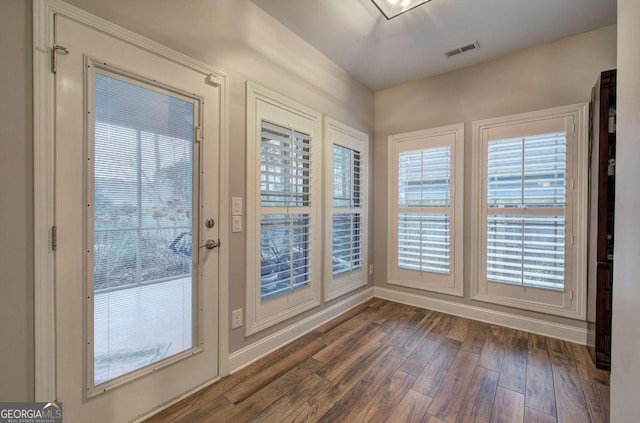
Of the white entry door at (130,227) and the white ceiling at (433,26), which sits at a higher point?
the white ceiling at (433,26)

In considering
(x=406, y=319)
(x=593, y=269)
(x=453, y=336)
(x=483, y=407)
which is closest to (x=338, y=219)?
(x=406, y=319)

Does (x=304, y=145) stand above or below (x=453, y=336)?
above

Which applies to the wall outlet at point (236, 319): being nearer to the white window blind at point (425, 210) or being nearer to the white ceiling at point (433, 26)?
the white window blind at point (425, 210)

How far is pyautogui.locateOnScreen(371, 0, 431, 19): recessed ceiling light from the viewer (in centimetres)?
190

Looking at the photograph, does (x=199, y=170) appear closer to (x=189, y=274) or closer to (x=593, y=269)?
(x=189, y=274)

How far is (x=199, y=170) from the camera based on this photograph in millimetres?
1684

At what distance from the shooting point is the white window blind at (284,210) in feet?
6.94

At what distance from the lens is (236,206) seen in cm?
190

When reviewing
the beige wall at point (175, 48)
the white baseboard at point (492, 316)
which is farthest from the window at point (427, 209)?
the beige wall at point (175, 48)

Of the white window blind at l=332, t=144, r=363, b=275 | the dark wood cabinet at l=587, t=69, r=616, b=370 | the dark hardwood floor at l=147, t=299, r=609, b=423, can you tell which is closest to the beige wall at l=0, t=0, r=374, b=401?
the dark hardwood floor at l=147, t=299, r=609, b=423

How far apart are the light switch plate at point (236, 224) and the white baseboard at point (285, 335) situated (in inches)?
35.3

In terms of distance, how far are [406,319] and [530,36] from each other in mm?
2928

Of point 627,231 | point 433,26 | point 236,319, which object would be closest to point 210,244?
point 236,319

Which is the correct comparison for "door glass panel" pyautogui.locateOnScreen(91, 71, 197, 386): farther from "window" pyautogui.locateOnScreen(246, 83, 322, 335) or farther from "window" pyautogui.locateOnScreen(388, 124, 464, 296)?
"window" pyautogui.locateOnScreen(388, 124, 464, 296)
